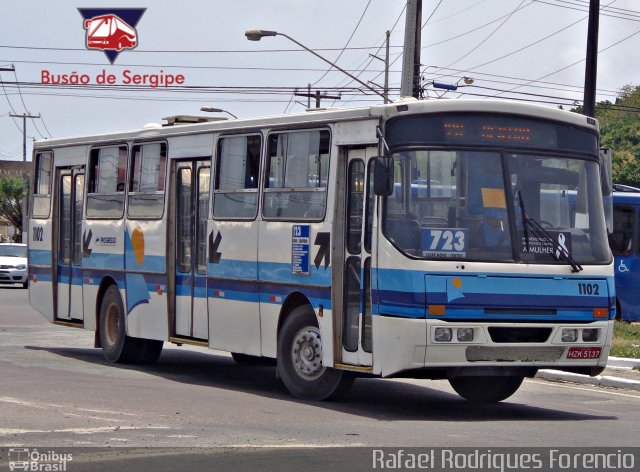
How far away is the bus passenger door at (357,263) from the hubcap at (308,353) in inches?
19.1

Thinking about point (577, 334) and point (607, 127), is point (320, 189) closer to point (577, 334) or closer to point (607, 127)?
point (577, 334)

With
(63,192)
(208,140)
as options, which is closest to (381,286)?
(208,140)

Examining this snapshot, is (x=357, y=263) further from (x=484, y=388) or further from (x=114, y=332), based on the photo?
(x=114, y=332)

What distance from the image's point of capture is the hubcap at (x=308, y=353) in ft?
44.4

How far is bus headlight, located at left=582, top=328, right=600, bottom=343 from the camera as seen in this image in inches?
508

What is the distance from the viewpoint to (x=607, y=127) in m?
72.8

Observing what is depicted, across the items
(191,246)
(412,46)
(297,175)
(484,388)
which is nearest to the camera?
(297,175)

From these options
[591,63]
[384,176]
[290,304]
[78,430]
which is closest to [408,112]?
[384,176]

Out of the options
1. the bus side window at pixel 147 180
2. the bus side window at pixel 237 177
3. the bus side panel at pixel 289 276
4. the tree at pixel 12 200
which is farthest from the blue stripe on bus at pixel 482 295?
the tree at pixel 12 200

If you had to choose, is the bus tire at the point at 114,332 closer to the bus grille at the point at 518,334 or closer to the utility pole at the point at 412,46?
the bus grille at the point at 518,334

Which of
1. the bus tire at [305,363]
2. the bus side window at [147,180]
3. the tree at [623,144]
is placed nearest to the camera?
the bus tire at [305,363]

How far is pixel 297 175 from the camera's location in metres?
14.1

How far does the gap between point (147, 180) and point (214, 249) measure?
2.27 meters

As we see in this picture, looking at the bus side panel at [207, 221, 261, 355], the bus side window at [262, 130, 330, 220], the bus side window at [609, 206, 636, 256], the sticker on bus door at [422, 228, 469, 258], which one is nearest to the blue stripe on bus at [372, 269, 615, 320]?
the sticker on bus door at [422, 228, 469, 258]
